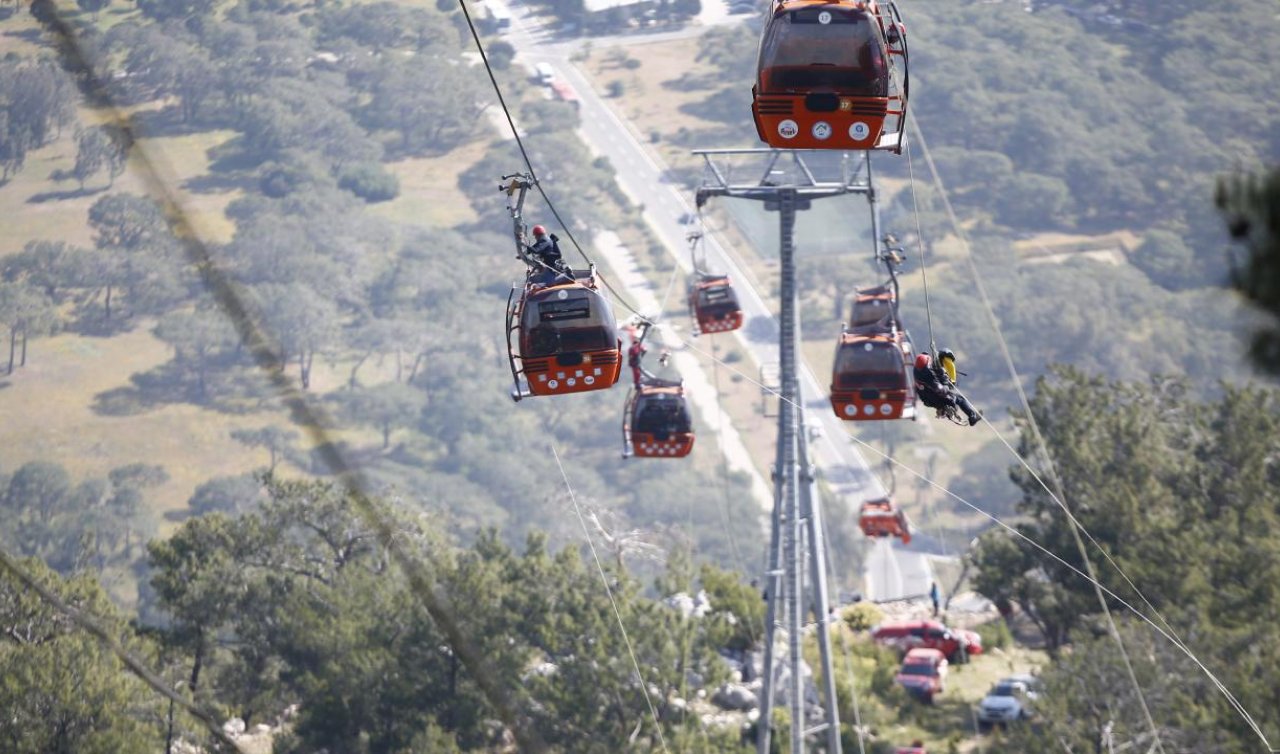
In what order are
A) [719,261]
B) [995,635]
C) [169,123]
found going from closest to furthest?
[995,635] → [719,261] → [169,123]

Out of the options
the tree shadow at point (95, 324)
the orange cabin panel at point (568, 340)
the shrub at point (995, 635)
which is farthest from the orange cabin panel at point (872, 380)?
the tree shadow at point (95, 324)

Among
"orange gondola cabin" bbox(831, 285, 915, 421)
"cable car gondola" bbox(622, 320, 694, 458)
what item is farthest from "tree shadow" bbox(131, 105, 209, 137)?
"orange gondola cabin" bbox(831, 285, 915, 421)

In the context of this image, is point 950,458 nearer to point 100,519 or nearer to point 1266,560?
point 100,519

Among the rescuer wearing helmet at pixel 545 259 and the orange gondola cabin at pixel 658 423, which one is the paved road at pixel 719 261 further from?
the rescuer wearing helmet at pixel 545 259

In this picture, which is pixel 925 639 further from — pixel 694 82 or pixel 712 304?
pixel 694 82

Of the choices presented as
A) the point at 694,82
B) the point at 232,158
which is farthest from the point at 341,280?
the point at 694,82

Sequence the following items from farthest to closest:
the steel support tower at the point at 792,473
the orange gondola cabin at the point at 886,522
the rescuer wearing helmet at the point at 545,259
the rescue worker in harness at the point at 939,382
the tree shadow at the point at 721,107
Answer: the tree shadow at the point at 721,107
the orange gondola cabin at the point at 886,522
the steel support tower at the point at 792,473
the rescuer wearing helmet at the point at 545,259
the rescue worker in harness at the point at 939,382
